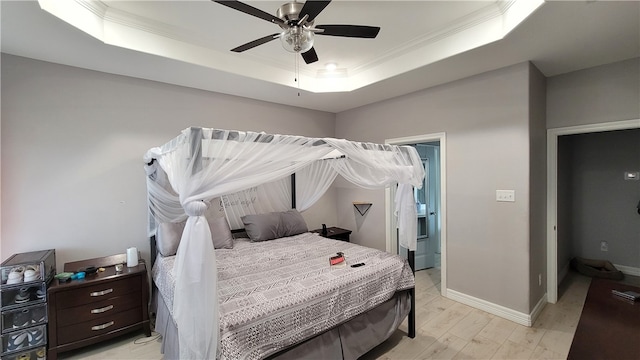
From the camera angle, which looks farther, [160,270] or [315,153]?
[160,270]

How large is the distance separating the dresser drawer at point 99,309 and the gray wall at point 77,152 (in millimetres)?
611

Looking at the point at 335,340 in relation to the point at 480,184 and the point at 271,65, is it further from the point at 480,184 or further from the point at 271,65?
the point at 271,65

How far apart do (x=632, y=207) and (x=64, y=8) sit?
6.72 metres

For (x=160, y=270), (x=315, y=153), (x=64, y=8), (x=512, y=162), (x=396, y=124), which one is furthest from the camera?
(x=396, y=124)

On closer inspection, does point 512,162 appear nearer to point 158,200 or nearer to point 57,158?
point 158,200

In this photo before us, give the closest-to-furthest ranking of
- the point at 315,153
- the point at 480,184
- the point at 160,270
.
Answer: the point at 315,153
the point at 160,270
the point at 480,184

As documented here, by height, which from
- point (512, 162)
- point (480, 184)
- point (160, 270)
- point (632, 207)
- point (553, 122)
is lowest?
point (160, 270)

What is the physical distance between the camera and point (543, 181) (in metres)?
3.04

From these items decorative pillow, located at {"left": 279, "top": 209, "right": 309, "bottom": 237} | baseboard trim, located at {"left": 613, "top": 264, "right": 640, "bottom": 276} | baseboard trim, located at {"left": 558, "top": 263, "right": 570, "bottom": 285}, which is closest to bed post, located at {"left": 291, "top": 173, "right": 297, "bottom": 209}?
decorative pillow, located at {"left": 279, "top": 209, "right": 309, "bottom": 237}

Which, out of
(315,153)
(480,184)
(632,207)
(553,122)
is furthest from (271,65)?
(632,207)

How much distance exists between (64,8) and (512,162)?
400cm

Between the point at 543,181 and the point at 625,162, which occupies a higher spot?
the point at 625,162

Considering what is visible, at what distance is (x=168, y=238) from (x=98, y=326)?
0.87 meters

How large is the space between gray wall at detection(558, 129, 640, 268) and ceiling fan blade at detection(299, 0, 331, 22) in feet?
13.1
